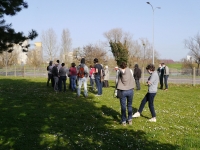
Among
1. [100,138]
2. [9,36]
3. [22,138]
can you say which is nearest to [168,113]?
[100,138]

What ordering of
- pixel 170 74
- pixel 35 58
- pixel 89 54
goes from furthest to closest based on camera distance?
1. pixel 35 58
2. pixel 89 54
3. pixel 170 74

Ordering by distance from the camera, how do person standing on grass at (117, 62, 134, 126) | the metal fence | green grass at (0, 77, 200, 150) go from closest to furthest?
1. green grass at (0, 77, 200, 150)
2. person standing on grass at (117, 62, 134, 126)
3. the metal fence

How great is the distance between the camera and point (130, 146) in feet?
18.8

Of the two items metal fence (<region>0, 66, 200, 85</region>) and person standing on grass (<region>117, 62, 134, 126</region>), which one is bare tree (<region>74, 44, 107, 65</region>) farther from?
person standing on grass (<region>117, 62, 134, 126</region>)

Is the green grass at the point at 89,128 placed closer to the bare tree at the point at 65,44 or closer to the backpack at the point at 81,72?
the backpack at the point at 81,72

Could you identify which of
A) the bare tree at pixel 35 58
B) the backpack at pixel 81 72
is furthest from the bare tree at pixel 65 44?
the backpack at pixel 81 72

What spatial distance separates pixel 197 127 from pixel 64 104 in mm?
5526

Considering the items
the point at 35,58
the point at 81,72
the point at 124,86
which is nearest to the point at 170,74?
the point at 81,72

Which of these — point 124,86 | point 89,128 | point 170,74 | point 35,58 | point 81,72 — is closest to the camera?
point 89,128

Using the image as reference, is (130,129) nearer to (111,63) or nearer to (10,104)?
(10,104)

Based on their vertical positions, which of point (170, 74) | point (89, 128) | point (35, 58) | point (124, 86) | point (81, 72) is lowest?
point (89, 128)

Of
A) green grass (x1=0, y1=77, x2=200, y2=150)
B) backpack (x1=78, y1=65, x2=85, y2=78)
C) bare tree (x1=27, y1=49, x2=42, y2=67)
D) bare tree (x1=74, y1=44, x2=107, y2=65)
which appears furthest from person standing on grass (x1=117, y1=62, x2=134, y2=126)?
bare tree (x1=27, y1=49, x2=42, y2=67)

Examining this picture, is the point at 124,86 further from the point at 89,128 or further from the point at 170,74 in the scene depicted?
the point at 170,74

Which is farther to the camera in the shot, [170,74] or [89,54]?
[89,54]
